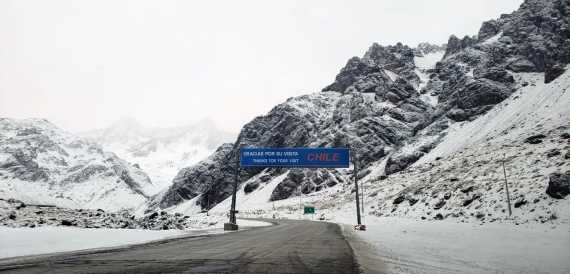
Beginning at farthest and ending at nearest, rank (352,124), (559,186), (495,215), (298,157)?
(352,124) → (298,157) → (495,215) → (559,186)

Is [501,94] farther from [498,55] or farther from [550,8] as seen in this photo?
[550,8]

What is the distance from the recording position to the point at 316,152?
32312 millimetres

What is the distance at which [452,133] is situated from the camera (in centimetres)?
10688

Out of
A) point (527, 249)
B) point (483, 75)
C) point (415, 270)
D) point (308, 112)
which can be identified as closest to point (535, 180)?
point (527, 249)

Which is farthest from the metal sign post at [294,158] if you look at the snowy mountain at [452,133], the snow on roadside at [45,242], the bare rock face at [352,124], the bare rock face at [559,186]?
the bare rock face at [352,124]

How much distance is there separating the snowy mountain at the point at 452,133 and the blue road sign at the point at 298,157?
1141cm

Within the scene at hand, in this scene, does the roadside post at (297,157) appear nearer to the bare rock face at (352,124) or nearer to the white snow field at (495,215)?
the white snow field at (495,215)

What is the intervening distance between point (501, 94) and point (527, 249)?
4593 inches

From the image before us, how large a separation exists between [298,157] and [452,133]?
8890 cm

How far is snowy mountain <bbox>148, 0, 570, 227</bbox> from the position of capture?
1377 inches

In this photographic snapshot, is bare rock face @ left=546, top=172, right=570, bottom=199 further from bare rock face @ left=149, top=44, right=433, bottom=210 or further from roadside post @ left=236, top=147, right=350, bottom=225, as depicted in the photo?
bare rock face @ left=149, top=44, right=433, bottom=210

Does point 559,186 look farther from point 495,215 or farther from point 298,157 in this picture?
point 298,157

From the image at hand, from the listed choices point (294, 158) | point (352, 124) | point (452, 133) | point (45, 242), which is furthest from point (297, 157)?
point (352, 124)

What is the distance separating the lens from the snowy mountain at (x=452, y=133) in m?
35.0
